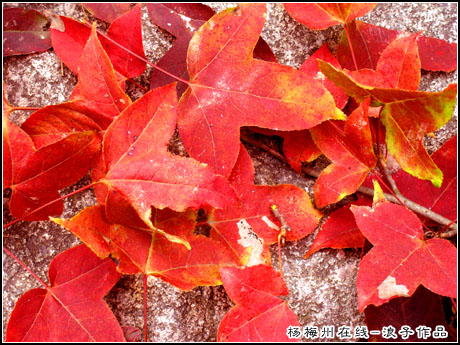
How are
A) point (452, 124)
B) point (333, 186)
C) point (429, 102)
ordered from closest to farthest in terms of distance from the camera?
point (429, 102) < point (333, 186) < point (452, 124)

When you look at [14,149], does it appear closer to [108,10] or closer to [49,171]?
[49,171]

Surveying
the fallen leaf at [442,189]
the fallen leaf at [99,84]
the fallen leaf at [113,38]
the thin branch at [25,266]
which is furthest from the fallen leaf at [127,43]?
the fallen leaf at [442,189]

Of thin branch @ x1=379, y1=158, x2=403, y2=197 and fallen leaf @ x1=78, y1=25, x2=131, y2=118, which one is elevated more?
fallen leaf @ x1=78, y1=25, x2=131, y2=118

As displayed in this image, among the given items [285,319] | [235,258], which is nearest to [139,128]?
[235,258]

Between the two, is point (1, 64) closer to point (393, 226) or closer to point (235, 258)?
point (235, 258)

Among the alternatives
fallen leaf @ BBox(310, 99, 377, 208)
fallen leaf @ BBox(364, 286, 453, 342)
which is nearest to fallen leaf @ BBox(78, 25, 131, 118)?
fallen leaf @ BBox(310, 99, 377, 208)

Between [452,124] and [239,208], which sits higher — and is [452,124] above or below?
above

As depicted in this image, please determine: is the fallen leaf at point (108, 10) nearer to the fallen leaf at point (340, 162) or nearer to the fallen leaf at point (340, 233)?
the fallen leaf at point (340, 162)

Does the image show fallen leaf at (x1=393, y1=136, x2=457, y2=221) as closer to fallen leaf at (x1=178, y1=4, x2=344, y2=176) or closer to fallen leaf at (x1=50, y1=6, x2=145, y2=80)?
fallen leaf at (x1=178, y1=4, x2=344, y2=176)
